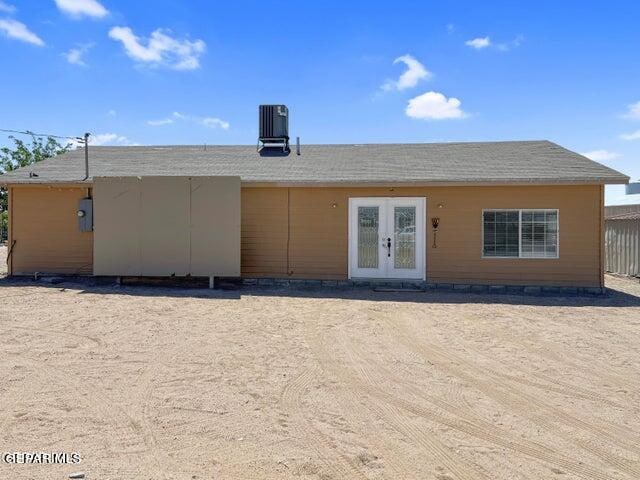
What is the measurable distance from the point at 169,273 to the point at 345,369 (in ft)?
23.8

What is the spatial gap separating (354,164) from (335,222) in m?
2.08

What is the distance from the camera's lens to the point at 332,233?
11836 millimetres

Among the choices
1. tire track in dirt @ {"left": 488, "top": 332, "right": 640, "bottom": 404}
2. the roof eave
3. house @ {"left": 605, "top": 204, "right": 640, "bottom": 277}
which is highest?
the roof eave

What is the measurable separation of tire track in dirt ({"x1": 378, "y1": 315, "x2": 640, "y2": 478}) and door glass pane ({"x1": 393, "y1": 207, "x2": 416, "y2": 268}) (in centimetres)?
518

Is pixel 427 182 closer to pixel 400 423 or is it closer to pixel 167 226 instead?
pixel 167 226

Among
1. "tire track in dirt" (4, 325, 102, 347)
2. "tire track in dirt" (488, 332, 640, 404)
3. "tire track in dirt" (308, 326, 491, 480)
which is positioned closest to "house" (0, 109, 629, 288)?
"tire track in dirt" (4, 325, 102, 347)

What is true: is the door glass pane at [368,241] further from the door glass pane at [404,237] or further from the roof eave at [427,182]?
the roof eave at [427,182]

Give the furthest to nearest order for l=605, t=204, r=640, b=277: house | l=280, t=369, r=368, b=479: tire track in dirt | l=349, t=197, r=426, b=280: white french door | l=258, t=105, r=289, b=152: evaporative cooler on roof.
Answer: l=258, t=105, r=289, b=152: evaporative cooler on roof
l=605, t=204, r=640, b=277: house
l=349, t=197, r=426, b=280: white french door
l=280, t=369, r=368, b=479: tire track in dirt

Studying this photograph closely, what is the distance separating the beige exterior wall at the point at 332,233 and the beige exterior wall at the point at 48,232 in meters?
0.03

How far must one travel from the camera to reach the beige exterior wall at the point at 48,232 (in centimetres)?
1247

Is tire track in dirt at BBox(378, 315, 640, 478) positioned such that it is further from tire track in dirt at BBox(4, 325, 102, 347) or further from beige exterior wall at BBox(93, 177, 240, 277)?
beige exterior wall at BBox(93, 177, 240, 277)

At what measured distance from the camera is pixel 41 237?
12.6 metres

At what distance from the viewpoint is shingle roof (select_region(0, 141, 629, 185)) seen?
11266mm

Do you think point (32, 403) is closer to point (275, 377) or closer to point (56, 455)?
point (56, 455)
